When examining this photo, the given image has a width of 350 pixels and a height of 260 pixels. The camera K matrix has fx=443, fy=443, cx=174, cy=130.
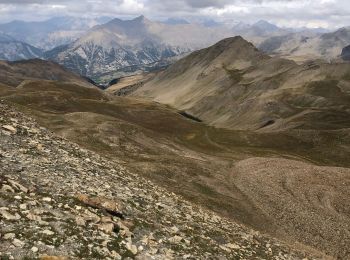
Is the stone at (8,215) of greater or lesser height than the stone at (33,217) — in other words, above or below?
above

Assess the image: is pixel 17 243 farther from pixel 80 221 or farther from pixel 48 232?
pixel 80 221

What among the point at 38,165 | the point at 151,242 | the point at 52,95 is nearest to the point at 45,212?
the point at 151,242

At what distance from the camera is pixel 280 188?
6397 centimetres

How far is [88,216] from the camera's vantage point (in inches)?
874

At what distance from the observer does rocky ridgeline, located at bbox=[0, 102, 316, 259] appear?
1883 centimetres

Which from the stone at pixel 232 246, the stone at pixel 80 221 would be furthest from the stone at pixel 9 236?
the stone at pixel 232 246

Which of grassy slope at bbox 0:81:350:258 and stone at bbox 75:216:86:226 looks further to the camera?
grassy slope at bbox 0:81:350:258

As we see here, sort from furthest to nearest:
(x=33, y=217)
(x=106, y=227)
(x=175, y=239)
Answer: (x=175, y=239)
(x=106, y=227)
(x=33, y=217)

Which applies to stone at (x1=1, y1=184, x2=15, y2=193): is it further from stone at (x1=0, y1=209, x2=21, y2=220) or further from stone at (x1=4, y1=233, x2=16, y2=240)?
stone at (x1=4, y1=233, x2=16, y2=240)

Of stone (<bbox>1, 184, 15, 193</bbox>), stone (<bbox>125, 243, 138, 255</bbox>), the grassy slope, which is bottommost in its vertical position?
the grassy slope

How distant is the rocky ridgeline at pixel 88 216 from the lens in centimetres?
1883

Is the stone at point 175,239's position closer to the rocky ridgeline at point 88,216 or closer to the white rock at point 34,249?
the rocky ridgeline at point 88,216

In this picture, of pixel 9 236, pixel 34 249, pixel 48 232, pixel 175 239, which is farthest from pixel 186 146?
pixel 34 249

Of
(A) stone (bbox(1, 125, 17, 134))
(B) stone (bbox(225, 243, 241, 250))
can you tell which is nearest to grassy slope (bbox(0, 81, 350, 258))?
(B) stone (bbox(225, 243, 241, 250))
